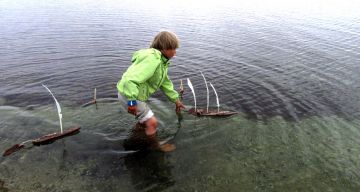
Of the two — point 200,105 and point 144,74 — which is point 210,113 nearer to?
point 200,105

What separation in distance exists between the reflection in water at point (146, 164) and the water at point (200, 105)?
0.03 m

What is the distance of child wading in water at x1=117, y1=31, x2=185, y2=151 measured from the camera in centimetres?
636

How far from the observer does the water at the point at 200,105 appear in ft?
22.2

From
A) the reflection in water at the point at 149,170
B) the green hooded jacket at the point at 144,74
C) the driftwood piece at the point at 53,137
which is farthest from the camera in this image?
→ the driftwood piece at the point at 53,137

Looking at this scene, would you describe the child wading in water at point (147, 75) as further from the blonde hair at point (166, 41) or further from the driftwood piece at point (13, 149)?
the driftwood piece at point (13, 149)

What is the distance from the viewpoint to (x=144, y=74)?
21.0 feet

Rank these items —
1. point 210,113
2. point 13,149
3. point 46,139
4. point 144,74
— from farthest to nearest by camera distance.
A: 1. point 210,113
2. point 46,139
3. point 13,149
4. point 144,74

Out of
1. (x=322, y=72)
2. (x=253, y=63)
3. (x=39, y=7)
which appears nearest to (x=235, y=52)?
(x=253, y=63)

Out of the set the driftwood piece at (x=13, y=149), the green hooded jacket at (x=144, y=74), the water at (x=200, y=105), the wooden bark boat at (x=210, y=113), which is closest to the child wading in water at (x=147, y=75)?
the green hooded jacket at (x=144, y=74)

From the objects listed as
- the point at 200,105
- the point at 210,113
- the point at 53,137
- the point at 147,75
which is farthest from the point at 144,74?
the point at 200,105

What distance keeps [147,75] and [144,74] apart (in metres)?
0.08

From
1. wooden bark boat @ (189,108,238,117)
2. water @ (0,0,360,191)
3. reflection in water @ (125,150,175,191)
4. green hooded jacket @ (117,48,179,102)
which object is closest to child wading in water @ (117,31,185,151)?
green hooded jacket @ (117,48,179,102)

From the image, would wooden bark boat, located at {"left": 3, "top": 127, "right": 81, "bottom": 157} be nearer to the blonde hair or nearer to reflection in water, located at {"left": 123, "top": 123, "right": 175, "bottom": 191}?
reflection in water, located at {"left": 123, "top": 123, "right": 175, "bottom": 191}

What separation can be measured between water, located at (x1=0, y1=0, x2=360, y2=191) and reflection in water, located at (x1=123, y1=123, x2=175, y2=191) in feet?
0.11
